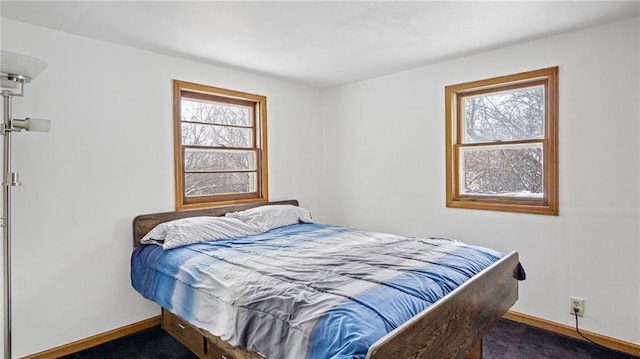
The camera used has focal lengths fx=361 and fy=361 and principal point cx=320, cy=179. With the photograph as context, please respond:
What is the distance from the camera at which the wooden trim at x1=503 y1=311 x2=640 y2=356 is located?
2485mm

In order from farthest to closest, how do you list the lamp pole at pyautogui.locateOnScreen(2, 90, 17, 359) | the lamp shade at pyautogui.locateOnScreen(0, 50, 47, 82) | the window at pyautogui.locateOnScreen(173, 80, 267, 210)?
the window at pyautogui.locateOnScreen(173, 80, 267, 210) < the lamp pole at pyautogui.locateOnScreen(2, 90, 17, 359) < the lamp shade at pyautogui.locateOnScreen(0, 50, 47, 82)

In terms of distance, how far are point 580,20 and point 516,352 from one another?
7.64 ft

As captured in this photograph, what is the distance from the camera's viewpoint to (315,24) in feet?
8.18

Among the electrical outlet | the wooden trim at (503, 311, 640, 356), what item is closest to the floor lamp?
the wooden trim at (503, 311, 640, 356)

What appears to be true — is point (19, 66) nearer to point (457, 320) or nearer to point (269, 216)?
point (269, 216)

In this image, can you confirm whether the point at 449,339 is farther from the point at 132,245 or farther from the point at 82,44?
the point at 82,44

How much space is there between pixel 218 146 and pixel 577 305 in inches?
130

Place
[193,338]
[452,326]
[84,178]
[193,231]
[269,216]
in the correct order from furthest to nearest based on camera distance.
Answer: [269,216] → [193,231] → [84,178] → [193,338] → [452,326]

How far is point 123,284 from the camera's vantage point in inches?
113

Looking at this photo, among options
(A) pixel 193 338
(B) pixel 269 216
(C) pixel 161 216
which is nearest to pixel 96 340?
(A) pixel 193 338

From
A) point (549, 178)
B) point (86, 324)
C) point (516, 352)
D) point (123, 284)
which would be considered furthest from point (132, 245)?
point (549, 178)

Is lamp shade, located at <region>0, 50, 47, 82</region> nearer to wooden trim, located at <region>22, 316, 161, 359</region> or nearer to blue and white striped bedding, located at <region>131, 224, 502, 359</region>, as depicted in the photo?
blue and white striped bedding, located at <region>131, 224, 502, 359</region>

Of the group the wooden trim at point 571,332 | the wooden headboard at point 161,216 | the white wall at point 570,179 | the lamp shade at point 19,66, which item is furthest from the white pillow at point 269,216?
the wooden trim at point 571,332

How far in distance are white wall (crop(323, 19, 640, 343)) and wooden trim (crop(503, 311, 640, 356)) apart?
39 millimetres
